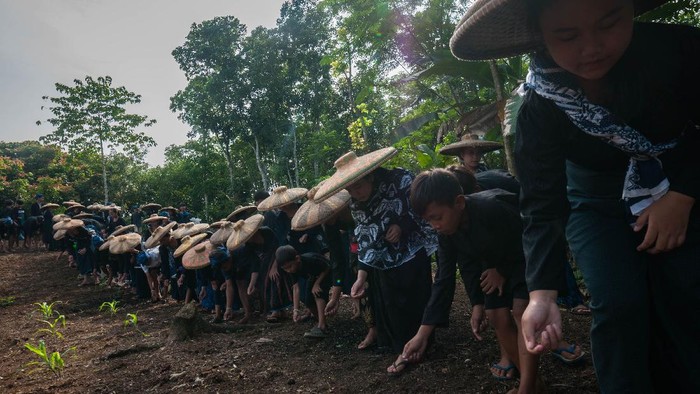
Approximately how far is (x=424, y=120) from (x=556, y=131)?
740 centimetres

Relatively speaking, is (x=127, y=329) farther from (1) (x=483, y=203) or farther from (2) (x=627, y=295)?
(2) (x=627, y=295)

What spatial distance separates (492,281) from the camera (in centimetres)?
224

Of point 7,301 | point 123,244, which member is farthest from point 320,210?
point 7,301

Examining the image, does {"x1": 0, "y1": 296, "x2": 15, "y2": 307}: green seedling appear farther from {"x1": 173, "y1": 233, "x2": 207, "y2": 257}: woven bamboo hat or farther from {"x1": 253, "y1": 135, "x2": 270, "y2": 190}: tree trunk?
{"x1": 253, "y1": 135, "x2": 270, "y2": 190}: tree trunk

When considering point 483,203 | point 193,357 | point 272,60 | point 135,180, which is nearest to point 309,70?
point 272,60

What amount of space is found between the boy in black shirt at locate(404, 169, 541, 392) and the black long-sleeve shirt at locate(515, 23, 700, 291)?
0.79 metres

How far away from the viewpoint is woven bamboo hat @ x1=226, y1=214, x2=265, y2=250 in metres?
5.43

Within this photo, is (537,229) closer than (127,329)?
Yes

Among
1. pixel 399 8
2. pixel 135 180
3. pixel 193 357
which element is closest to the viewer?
pixel 193 357

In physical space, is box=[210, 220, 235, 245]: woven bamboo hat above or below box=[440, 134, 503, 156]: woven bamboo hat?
below

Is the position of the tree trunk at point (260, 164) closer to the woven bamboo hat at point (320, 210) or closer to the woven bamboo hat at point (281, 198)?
the woven bamboo hat at point (281, 198)

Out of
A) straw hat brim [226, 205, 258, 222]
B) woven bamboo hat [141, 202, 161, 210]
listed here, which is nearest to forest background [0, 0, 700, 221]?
woven bamboo hat [141, 202, 161, 210]

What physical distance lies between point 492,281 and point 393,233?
1250mm

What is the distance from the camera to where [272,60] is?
22.4m
